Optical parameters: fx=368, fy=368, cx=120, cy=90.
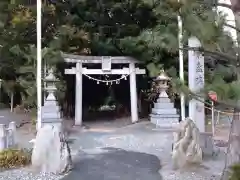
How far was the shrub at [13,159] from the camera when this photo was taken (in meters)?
6.18

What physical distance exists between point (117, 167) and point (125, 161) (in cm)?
46

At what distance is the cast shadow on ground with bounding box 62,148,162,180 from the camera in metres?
5.69

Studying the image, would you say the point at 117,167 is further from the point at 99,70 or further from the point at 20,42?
the point at 20,42

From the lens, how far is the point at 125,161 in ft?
22.1

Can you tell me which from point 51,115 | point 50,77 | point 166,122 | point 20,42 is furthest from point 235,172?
point 20,42

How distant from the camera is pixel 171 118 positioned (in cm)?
1134

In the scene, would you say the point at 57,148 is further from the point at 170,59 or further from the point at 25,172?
the point at 170,59

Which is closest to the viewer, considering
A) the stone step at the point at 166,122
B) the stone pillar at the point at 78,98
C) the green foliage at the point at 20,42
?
the green foliage at the point at 20,42

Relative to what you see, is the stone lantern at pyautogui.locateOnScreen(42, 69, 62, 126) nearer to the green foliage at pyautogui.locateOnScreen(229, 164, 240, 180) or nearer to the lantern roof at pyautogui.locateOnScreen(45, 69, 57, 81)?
the lantern roof at pyautogui.locateOnScreen(45, 69, 57, 81)

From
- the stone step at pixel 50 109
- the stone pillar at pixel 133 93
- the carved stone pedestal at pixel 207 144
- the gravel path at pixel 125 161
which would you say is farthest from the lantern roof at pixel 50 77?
the carved stone pedestal at pixel 207 144

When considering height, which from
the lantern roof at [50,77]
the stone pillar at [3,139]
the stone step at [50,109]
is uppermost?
the lantern roof at [50,77]

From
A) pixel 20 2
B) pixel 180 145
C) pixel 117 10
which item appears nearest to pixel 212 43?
pixel 180 145

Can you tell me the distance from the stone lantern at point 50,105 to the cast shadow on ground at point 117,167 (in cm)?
330

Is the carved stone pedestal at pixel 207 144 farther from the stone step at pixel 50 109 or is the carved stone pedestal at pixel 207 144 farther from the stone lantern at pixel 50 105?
the stone step at pixel 50 109
